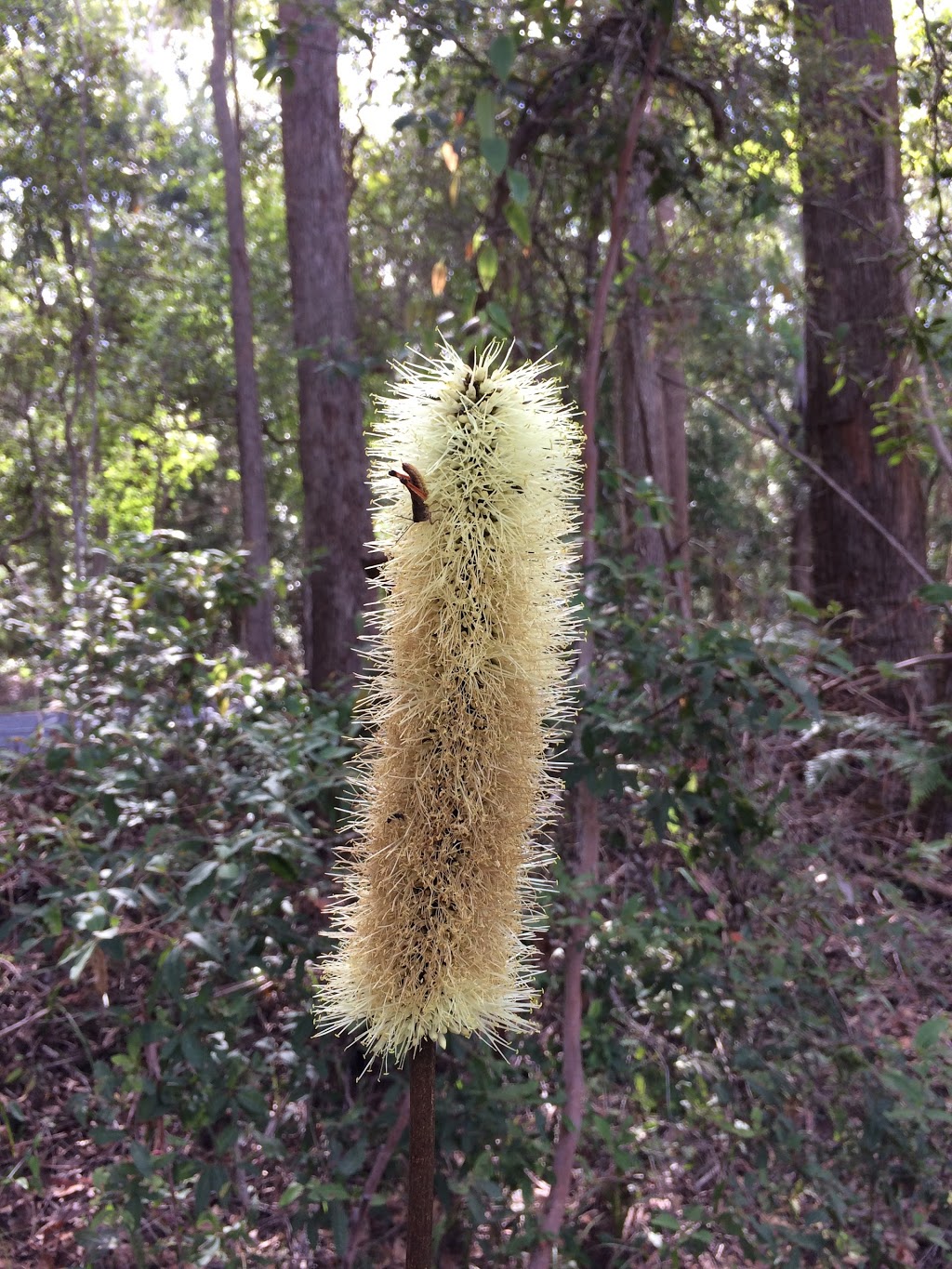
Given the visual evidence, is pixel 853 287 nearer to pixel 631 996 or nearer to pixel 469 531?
pixel 631 996

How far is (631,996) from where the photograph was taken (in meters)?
3.30

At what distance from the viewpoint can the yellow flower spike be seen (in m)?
1.33

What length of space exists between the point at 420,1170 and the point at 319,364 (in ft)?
19.9

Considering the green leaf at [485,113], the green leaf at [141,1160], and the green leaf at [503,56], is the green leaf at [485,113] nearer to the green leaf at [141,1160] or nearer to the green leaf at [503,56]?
the green leaf at [503,56]

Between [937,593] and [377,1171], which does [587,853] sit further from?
[937,593]

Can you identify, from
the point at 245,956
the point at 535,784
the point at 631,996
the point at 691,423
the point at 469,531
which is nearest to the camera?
the point at 469,531

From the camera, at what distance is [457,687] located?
1.33 m

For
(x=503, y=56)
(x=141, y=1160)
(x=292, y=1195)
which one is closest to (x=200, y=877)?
(x=141, y=1160)

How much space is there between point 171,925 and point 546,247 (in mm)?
3489

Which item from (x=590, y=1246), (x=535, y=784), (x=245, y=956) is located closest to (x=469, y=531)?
(x=535, y=784)

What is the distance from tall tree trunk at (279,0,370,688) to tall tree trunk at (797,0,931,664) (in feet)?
10.5

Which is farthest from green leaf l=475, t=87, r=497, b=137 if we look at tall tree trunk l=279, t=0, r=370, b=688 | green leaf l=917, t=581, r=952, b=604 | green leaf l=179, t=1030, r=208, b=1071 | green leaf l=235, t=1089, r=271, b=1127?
tall tree trunk l=279, t=0, r=370, b=688

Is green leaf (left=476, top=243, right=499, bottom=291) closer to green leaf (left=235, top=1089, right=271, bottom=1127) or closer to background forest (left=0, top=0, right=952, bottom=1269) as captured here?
background forest (left=0, top=0, right=952, bottom=1269)

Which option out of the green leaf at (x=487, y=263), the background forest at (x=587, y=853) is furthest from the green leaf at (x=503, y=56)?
the green leaf at (x=487, y=263)
